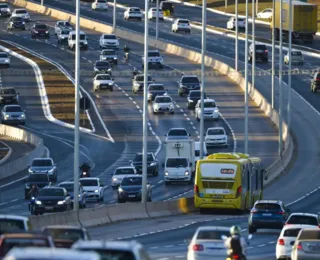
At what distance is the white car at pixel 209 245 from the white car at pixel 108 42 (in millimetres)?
93348

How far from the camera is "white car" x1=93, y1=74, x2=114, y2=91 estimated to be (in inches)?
4331

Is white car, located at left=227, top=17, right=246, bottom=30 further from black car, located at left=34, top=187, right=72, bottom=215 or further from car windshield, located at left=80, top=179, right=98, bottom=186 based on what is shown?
black car, located at left=34, top=187, right=72, bottom=215

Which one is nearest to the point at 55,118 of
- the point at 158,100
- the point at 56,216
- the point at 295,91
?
the point at 158,100

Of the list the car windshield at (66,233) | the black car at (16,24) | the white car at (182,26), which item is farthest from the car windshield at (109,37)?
the car windshield at (66,233)

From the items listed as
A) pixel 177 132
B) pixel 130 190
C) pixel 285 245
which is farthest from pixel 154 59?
pixel 285 245

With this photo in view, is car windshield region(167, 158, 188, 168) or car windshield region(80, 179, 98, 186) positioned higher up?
car windshield region(80, 179, 98, 186)

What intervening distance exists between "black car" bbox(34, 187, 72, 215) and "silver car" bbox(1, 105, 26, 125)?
129ft

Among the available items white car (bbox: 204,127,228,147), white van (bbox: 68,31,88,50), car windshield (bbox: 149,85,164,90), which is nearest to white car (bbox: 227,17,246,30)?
white van (bbox: 68,31,88,50)

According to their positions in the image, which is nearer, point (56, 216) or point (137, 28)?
point (56, 216)

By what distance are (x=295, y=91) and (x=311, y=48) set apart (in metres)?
22.6

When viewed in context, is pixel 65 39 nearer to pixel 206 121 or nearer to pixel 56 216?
pixel 206 121

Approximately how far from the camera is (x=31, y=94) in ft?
362

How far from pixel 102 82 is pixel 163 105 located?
928 centimetres

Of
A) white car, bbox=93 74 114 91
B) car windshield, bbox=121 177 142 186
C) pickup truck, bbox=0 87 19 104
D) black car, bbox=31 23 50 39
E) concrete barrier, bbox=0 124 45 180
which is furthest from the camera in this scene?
black car, bbox=31 23 50 39
